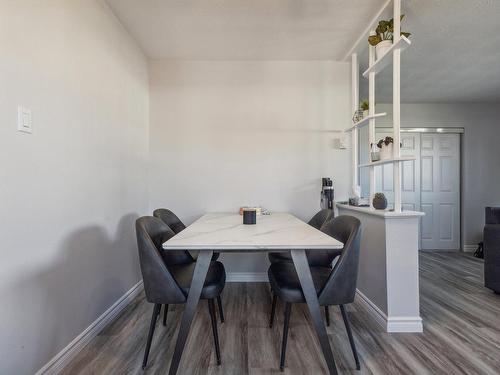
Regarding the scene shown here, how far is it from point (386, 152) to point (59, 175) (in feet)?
7.35

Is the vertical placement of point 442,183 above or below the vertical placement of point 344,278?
above

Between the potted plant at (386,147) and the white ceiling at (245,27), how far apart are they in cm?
104

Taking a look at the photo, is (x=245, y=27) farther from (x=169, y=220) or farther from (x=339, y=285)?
(x=339, y=285)

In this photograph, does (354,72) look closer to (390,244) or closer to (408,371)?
(390,244)

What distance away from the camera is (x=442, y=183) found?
398cm

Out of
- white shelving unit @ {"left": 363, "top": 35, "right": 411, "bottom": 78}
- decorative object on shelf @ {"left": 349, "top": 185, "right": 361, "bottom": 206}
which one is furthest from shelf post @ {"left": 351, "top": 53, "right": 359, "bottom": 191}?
white shelving unit @ {"left": 363, "top": 35, "right": 411, "bottom": 78}

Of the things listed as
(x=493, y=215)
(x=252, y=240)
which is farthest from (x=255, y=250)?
(x=493, y=215)

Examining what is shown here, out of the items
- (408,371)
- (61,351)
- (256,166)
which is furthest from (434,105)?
(61,351)

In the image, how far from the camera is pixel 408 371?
4.41 feet

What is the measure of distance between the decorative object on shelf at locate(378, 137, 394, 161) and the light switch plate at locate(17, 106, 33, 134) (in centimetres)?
225

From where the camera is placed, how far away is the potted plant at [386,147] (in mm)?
1857

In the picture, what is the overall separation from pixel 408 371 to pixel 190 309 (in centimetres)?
126

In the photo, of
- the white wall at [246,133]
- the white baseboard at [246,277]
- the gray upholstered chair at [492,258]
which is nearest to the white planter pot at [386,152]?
the white wall at [246,133]

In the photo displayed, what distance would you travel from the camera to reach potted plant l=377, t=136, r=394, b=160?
1.86m
